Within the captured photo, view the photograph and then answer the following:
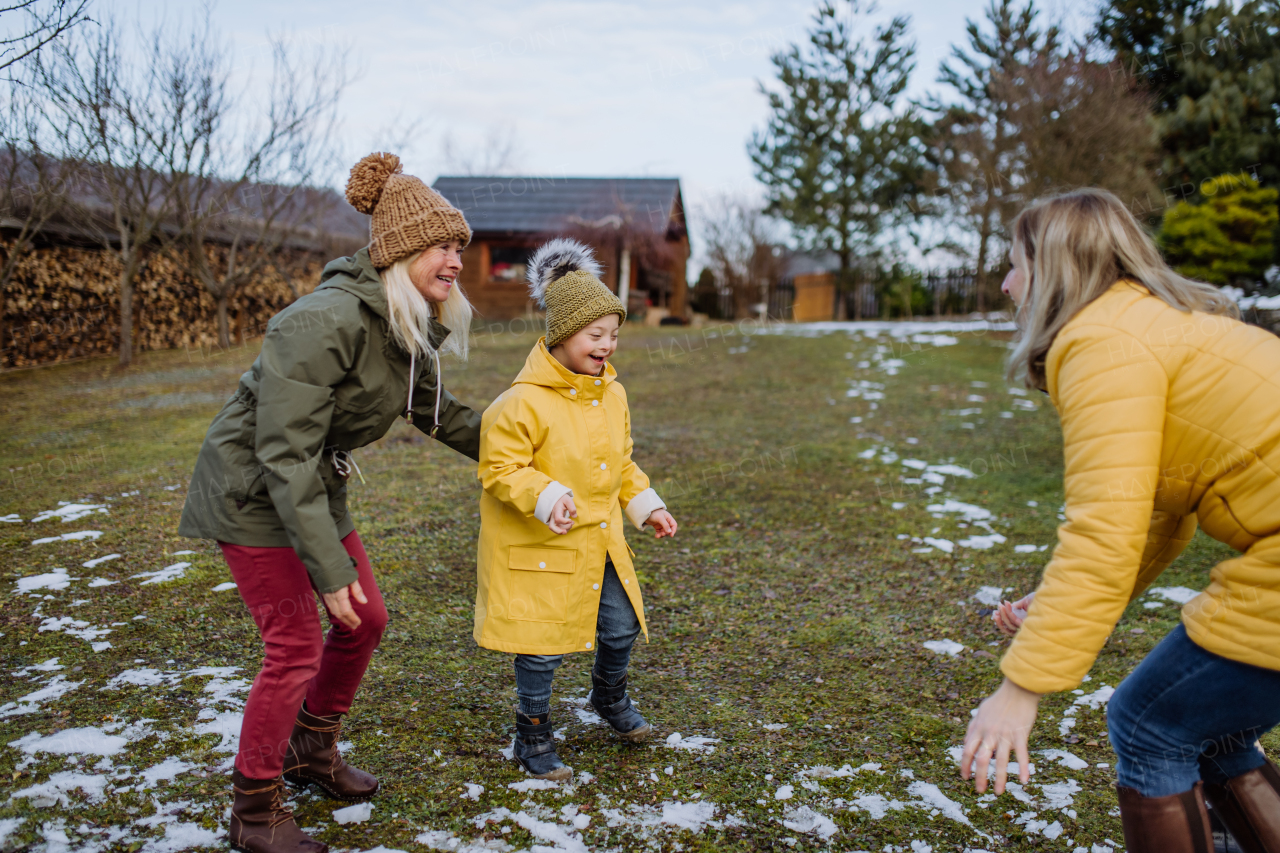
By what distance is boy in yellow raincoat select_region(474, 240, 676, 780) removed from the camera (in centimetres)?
246

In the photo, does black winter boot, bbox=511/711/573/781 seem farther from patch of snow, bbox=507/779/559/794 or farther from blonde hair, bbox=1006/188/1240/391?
blonde hair, bbox=1006/188/1240/391

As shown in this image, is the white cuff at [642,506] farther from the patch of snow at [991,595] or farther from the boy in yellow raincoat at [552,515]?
the patch of snow at [991,595]

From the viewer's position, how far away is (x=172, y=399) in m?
9.66

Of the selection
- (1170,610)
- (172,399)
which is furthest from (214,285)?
(1170,610)

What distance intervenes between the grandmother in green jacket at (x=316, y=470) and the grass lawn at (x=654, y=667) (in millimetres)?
247

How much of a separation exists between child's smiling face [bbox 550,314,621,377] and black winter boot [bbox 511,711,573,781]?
3.60ft

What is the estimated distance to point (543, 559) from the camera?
8.16 ft

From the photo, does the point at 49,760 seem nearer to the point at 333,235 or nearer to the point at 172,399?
the point at 172,399

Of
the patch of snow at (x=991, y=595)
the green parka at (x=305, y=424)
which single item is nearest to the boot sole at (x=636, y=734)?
the green parka at (x=305, y=424)

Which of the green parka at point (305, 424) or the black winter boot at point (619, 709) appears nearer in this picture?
the green parka at point (305, 424)

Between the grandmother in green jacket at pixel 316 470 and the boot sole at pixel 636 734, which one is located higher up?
the grandmother in green jacket at pixel 316 470

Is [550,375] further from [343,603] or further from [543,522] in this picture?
[343,603]

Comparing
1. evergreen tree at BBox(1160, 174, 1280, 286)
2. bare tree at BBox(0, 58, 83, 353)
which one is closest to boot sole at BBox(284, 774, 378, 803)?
bare tree at BBox(0, 58, 83, 353)

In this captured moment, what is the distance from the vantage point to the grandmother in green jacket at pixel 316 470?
1970mm
